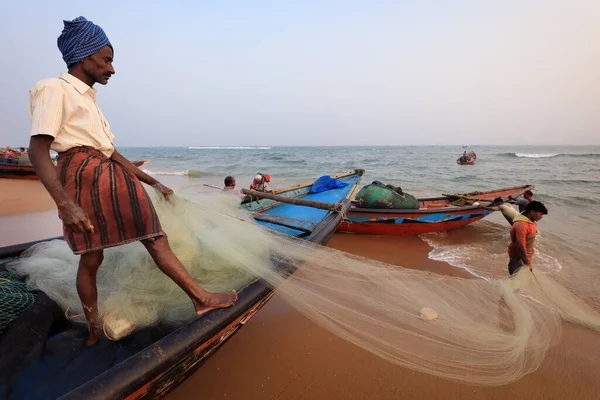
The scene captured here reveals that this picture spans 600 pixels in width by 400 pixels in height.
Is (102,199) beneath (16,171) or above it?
above

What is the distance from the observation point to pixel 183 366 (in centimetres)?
169

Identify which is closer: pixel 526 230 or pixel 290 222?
pixel 526 230

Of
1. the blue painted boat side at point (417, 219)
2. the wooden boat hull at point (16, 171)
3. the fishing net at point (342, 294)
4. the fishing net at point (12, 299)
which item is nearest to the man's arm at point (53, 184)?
the fishing net at point (342, 294)

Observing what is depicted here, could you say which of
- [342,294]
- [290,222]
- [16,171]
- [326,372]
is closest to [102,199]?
[342,294]

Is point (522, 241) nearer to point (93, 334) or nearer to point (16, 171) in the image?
point (93, 334)

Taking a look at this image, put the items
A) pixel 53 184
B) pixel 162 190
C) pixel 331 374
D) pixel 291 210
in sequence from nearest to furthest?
pixel 53 184 < pixel 162 190 < pixel 331 374 < pixel 291 210

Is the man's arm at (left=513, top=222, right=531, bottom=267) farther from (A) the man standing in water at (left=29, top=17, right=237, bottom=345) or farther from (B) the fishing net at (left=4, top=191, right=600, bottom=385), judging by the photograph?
(A) the man standing in water at (left=29, top=17, right=237, bottom=345)

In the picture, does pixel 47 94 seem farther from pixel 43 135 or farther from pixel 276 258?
pixel 276 258

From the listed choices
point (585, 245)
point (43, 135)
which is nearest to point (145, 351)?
point (43, 135)

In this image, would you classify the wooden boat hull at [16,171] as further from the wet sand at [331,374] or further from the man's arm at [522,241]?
the man's arm at [522,241]

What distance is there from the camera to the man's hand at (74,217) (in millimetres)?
1343

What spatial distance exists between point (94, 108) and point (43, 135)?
332mm

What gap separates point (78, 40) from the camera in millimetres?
1505

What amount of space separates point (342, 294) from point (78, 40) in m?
2.51
